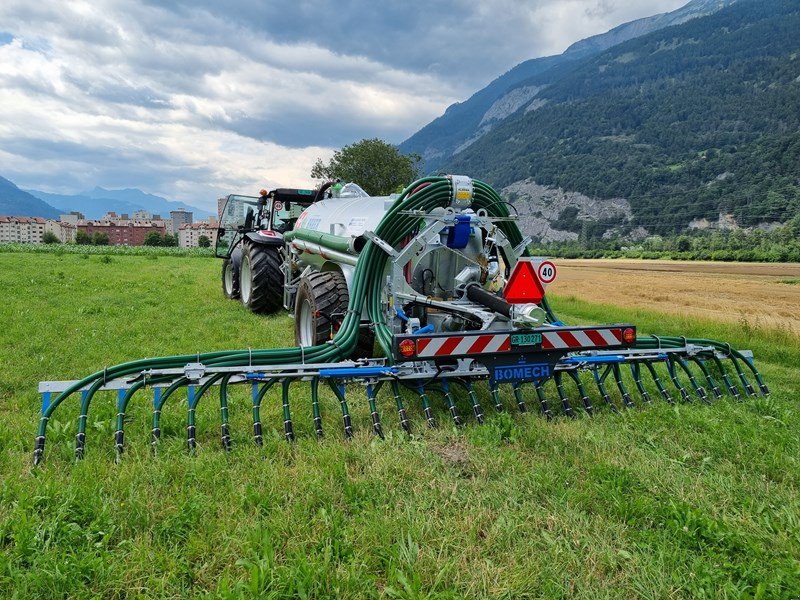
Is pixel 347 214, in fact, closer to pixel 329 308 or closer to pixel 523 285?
pixel 329 308

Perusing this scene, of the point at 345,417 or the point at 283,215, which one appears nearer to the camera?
the point at 345,417

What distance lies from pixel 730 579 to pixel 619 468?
3.28ft

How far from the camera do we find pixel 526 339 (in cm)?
403

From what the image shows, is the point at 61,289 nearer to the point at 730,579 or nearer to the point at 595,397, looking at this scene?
the point at 595,397

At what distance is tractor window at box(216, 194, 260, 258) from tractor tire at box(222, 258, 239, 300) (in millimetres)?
279

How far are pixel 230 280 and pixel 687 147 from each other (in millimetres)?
153567

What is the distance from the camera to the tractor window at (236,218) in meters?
10.5

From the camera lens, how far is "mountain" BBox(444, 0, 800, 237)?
3952 inches

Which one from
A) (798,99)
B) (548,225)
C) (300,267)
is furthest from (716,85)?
(300,267)

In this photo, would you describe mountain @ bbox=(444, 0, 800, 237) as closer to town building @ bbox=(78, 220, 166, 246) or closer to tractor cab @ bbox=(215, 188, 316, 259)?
tractor cab @ bbox=(215, 188, 316, 259)

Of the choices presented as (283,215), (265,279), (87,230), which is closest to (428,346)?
(265,279)

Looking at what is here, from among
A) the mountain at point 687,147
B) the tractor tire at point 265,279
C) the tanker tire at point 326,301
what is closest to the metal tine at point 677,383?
the tanker tire at point 326,301

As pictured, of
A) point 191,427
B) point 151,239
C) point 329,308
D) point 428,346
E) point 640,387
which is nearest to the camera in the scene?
point 191,427

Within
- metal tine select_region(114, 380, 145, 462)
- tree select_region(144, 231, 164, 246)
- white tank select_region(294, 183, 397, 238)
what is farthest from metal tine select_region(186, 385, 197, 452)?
tree select_region(144, 231, 164, 246)
